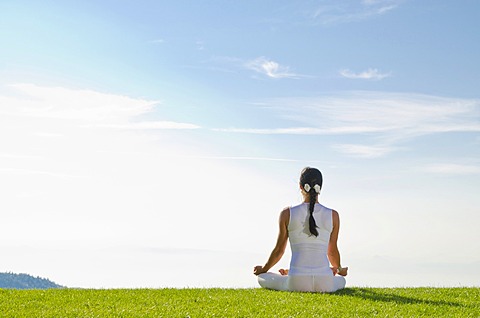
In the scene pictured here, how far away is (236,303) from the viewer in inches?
436

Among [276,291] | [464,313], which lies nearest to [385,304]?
[464,313]

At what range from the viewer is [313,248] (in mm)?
12484

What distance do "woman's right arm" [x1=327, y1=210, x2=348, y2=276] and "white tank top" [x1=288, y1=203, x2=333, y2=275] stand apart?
195mm

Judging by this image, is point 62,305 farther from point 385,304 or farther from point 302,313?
point 385,304

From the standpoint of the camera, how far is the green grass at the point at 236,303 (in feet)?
33.7

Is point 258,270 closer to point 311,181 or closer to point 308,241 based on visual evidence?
point 308,241

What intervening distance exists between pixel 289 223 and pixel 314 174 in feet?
3.32

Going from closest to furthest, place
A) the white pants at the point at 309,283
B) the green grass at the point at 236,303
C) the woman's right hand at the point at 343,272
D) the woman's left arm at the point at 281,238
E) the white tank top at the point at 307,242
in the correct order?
the green grass at the point at 236,303 < the white pants at the point at 309,283 < the white tank top at the point at 307,242 < the woman's left arm at the point at 281,238 < the woman's right hand at the point at 343,272

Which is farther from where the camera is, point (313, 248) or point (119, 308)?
point (313, 248)

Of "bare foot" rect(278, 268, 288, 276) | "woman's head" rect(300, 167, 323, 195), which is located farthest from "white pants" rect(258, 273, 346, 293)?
"woman's head" rect(300, 167, 323, 195)

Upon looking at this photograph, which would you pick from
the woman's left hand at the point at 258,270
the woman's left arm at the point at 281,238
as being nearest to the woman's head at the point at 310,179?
the woman's left arm at the point at 281,238

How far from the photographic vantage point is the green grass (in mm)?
10258

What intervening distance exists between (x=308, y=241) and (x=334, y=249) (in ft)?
2.36

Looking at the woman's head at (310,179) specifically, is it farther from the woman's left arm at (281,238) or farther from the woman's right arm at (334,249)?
the woman's right arm at (334,249)
